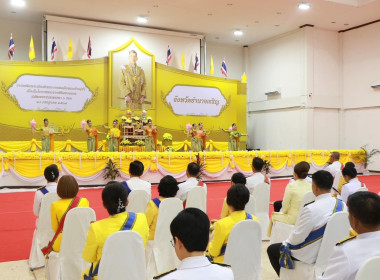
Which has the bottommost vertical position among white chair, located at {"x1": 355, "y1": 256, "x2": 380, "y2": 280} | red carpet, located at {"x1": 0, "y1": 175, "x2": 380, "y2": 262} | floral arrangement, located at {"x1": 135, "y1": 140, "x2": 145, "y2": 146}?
red carpet, located at {"x1": 0, "y1": 175, "x2": 380, "y2": 262}

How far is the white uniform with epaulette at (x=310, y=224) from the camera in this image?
2596 millimetres

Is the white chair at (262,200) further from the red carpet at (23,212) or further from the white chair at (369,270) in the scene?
the white chair at (369,270)

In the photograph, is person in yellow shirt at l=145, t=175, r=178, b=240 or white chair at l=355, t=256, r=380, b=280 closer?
white chair at l=355, t=256, r=380, b=280

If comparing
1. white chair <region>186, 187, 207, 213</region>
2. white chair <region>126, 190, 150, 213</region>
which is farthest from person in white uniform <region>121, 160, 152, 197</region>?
white chair <region>186, 187, 207, 213</region>

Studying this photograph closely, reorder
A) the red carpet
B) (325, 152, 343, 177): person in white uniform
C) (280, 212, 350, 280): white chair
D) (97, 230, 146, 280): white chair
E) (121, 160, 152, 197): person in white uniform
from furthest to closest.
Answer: (325, 152, 343, 177): person in white uniform → the red carpet → (121, 160, 152, 197): person in white uniform → (280, 212, 350, 280): white chair → (97, 230, 146, 280): white chair

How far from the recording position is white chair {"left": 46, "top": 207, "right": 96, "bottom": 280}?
2771mm

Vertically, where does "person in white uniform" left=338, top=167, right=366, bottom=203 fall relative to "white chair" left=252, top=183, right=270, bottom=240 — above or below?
above

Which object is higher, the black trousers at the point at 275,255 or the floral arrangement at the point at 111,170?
the floral arrangement at the point at 111,170

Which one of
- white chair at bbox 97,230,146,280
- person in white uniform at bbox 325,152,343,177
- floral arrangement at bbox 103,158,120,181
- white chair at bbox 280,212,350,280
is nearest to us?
white chair at bbox 97,230,146,280

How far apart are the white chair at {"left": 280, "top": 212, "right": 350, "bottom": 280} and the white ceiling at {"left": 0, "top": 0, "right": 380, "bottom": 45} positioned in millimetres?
10448

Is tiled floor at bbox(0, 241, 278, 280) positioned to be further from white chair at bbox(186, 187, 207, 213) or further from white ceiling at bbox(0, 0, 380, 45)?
white ceiling at bbox(0, 0, 380, 45)

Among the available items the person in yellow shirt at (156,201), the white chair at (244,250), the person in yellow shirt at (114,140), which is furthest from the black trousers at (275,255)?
the person in yellow shirt at (114,140)

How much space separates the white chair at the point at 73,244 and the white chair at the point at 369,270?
6.15 ft

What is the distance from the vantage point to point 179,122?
14359 mm
